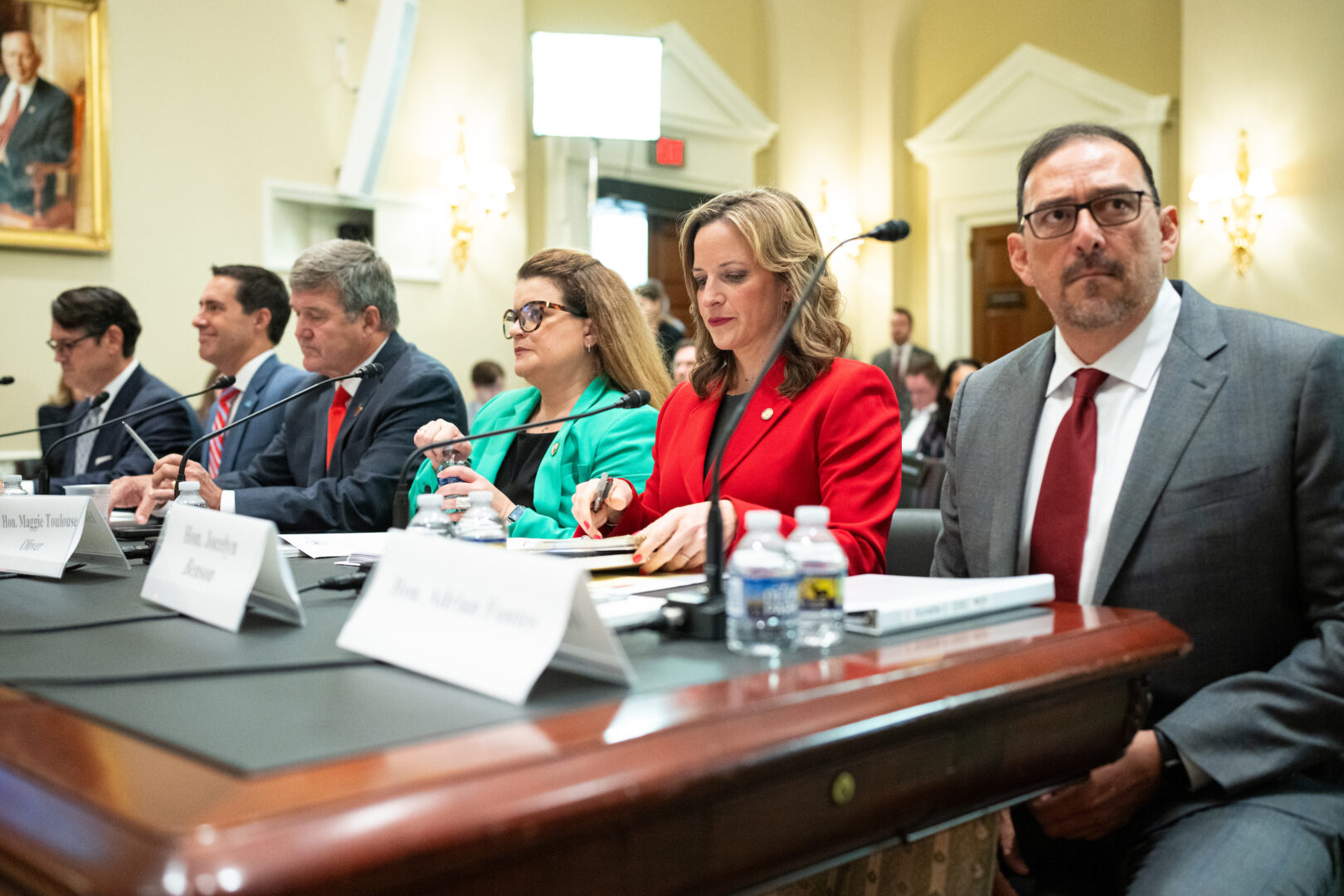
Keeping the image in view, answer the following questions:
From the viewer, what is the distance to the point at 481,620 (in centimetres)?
90

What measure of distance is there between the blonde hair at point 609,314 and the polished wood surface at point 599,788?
5.59 feet

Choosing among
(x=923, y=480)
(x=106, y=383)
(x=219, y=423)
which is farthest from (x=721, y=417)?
(x=106, y=383)

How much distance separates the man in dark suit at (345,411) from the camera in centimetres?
273

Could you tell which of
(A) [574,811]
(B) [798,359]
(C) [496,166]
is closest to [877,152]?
(C) [496,166]

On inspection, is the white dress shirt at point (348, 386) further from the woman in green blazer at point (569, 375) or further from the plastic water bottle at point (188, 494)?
the woman in green blazer at point (569, 375)

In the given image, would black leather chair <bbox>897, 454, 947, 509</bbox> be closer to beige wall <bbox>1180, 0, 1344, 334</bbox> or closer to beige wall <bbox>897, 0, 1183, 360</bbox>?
beige wall <bbox>1180, 0, 1344, 334</bbox>

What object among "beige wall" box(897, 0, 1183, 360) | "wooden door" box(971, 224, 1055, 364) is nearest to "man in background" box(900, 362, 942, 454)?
"wooden door" box(971, 224, 1055, 364)

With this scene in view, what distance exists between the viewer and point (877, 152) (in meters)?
8.96

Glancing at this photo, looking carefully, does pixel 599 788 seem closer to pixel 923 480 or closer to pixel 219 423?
pixel 923 480

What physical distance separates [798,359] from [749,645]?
104cm

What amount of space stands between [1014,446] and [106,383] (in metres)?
3.72

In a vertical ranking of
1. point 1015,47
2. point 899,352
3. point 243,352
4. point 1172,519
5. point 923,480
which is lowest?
point 923,480

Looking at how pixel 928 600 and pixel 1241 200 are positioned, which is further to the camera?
pixel 1241 200

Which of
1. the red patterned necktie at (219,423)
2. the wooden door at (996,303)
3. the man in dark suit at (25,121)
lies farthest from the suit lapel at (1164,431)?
the wooden door at (996,303)
